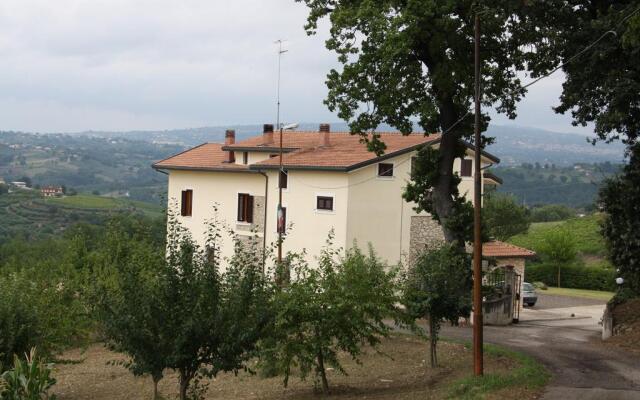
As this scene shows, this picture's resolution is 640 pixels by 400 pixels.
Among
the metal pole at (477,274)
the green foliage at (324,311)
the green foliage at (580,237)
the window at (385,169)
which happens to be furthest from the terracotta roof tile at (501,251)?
the metal pole at (477,274)

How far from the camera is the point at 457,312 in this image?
22516 millimetres

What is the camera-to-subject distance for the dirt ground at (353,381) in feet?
66.7

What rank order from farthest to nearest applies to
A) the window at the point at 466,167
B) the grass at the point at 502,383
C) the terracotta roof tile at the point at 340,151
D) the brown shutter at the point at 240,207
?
the brown shutter at the point at 240,207 < the window at the point at 466,167 < the terracotta roof tile at the point at 340,151 < the grass at the point at 502,383

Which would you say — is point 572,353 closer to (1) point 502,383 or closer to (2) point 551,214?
(1) point 502,383

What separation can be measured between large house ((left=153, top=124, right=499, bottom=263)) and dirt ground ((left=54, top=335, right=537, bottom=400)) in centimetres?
1194

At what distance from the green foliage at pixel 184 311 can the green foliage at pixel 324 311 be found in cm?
149

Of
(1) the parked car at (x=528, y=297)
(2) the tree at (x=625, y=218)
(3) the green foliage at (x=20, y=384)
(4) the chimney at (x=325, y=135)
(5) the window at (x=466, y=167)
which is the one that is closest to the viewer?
(3) the green foliage at (x=20, y=384)

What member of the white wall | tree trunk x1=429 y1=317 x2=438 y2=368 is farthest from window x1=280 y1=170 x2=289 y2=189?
Result: tree trunk x1=429 y1=317 x2=438 y2=368

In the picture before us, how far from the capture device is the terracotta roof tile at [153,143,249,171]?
48869mm

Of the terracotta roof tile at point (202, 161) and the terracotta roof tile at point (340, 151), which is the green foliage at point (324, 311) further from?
the terracotta roof tile at point (202, 161)

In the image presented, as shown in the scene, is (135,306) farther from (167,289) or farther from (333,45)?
(333,45)

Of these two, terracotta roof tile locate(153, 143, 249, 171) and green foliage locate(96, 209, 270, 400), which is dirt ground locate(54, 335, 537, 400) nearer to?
green foliage locate(96, 209, 270, 400)

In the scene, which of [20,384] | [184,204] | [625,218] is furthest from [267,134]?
[20,384]

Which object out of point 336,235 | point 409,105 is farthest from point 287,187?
point 409,105
